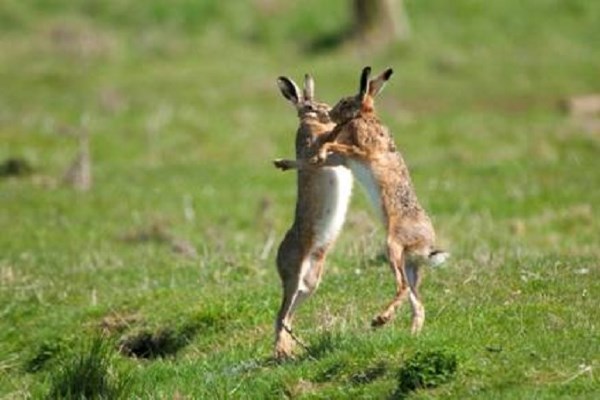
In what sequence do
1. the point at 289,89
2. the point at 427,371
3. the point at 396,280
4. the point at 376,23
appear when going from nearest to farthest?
the point at 427,371, the point at 396,280, the point at 289,89, the point at 376,23

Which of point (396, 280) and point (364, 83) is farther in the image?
point (364, 83)

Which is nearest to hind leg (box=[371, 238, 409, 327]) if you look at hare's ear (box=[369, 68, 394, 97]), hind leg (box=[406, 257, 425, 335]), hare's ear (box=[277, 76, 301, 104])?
hind leg (box=[406, 257, 425, 335])

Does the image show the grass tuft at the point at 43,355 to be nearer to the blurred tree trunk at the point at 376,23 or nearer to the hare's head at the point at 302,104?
the hare's head at the point at 302,104

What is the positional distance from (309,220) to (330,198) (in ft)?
0.65

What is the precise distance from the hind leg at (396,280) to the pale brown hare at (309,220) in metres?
0.62

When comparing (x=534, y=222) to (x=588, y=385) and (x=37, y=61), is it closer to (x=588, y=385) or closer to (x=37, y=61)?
(x=588, y=385)

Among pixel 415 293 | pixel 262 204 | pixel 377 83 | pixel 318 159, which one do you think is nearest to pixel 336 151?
pixel 318 159

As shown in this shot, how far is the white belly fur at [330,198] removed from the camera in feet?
33.8

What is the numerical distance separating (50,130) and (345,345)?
15233mm

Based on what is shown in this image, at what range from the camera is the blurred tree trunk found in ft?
107

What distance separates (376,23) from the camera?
107 feet

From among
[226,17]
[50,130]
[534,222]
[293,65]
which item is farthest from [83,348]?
[226,17]

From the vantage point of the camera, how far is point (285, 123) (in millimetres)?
25062

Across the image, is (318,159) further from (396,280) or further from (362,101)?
(396,280)
